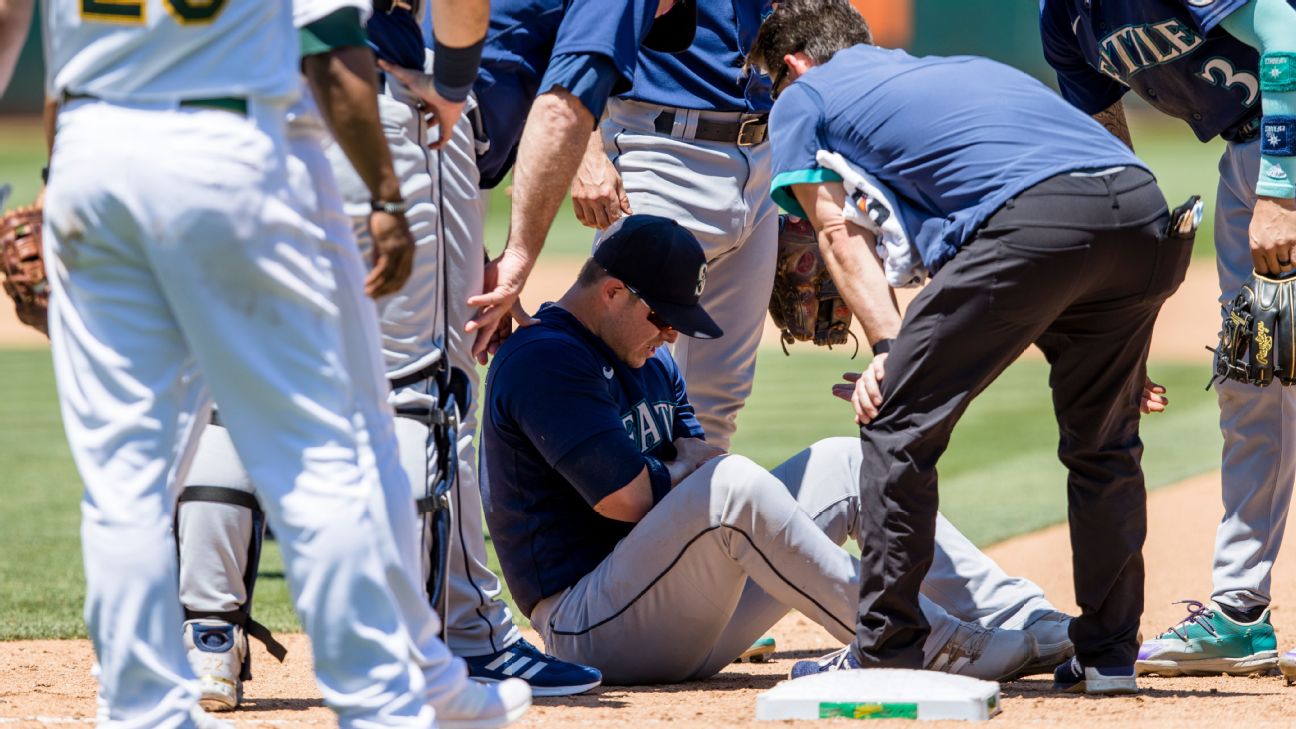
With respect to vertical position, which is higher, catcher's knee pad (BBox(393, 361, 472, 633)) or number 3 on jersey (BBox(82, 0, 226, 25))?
number 3 on jersey (BBox(82, 0, 226, 25))

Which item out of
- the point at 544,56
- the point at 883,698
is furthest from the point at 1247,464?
the point at 544,56

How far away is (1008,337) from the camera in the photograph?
368 cm

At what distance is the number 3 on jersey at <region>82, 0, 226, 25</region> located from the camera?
99.7 inches

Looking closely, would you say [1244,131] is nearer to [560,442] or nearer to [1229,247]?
[1229,247]

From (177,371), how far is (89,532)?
299 mm

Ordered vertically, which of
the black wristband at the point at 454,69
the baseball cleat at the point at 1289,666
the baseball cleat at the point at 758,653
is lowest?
the baseball cleat at the point at 758,653

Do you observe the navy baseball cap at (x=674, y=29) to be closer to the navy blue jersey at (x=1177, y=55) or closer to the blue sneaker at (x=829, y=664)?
the navy blue jersey at (x=1177, y=55)

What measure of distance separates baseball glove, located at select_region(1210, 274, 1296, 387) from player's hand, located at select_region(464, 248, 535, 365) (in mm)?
1930

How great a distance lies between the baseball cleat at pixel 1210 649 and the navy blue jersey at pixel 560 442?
1443mm

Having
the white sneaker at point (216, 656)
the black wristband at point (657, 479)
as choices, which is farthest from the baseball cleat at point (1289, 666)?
the white sneaker at point (216, 656)

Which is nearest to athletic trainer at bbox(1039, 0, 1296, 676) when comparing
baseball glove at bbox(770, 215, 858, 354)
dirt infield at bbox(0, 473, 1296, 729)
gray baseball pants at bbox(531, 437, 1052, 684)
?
dirt infield at bbox(0, 473, 1296, 729)

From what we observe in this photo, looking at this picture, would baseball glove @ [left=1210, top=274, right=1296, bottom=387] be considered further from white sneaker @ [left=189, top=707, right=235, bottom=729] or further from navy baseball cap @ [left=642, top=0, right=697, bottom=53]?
white sneaker @ [left=189, top=707, right=235, bottom=729]

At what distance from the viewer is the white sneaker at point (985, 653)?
4.12 m

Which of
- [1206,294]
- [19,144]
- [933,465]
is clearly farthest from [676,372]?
[19,144]
